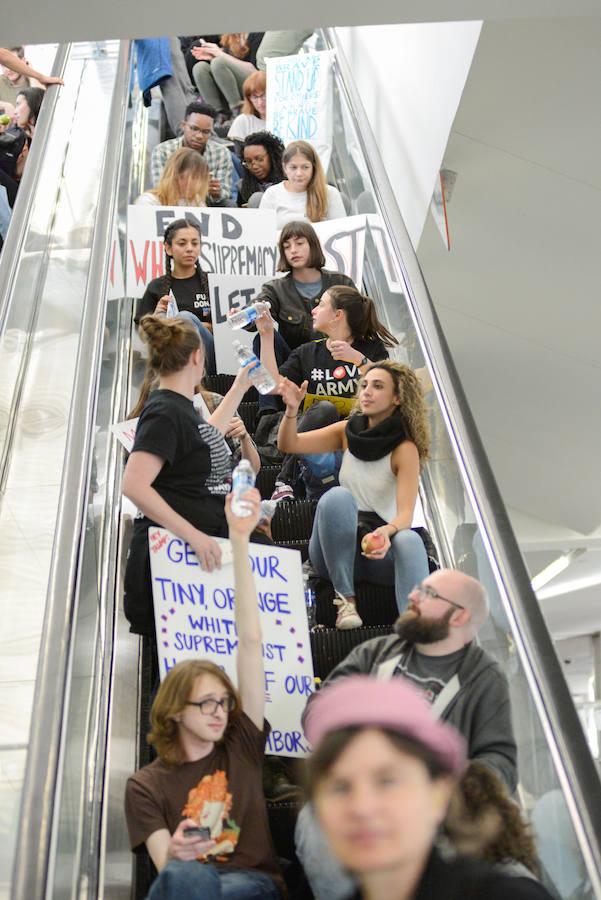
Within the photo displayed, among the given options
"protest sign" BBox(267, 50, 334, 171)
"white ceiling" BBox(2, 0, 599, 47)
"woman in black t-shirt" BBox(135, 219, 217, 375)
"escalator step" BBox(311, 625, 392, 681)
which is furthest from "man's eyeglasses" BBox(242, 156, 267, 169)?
"escalator step" BBox(311, 625, 392, 681)

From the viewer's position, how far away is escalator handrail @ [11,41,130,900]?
2.55 meters

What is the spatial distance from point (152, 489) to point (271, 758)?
2.92 ft

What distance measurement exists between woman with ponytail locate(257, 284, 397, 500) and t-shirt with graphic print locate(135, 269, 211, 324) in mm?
962

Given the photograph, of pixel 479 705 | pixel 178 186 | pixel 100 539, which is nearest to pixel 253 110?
pixel 178 186

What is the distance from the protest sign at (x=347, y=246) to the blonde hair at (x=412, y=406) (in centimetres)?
230

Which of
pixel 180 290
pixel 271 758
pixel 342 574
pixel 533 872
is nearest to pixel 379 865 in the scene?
pixel 533 872

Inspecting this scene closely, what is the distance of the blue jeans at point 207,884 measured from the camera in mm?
2609

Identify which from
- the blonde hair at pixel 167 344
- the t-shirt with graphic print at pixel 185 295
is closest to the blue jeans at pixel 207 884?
the blonde hair at pixel 167 344

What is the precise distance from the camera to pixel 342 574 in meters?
3.95

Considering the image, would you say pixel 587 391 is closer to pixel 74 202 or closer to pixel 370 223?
pixel 370 223

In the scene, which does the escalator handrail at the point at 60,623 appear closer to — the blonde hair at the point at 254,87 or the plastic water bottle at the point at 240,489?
the plastic water bottle at the point at 240,489

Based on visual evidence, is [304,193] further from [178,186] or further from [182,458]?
[182,458]

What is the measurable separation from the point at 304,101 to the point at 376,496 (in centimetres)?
517

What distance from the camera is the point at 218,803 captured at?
9.51ft
